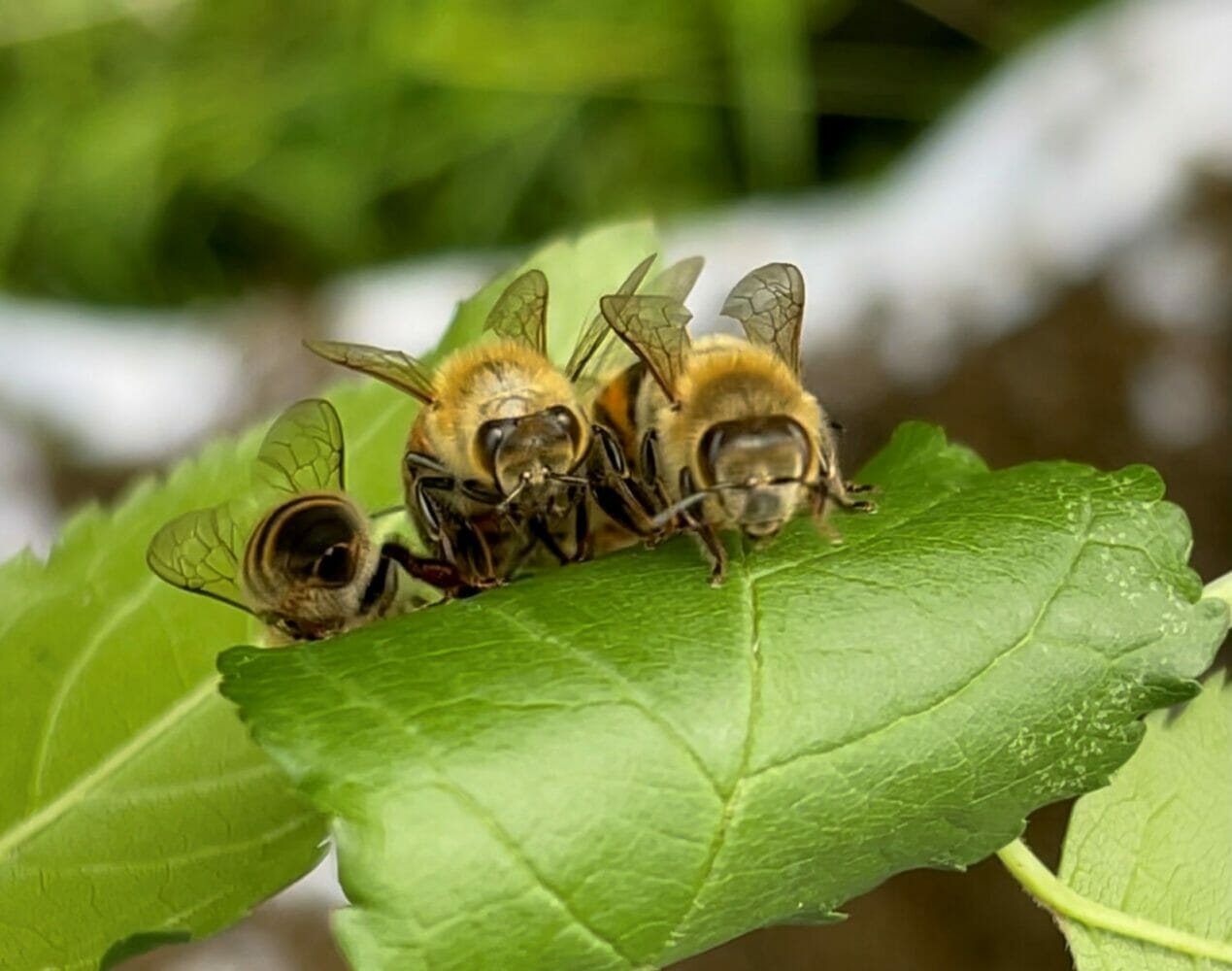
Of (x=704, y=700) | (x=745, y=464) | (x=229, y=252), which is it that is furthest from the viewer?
(x=229, y=252)

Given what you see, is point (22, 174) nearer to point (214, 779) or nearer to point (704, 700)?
point (214, 779)

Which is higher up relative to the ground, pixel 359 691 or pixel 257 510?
pixel 257 510

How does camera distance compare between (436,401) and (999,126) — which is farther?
(999,126)

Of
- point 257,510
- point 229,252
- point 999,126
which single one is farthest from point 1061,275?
point 257,510

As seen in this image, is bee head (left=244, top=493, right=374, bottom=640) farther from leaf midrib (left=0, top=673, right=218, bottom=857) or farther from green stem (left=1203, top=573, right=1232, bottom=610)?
green stem (left=1203, top=573, right=1232, bottom=610)

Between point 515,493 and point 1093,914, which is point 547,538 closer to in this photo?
point 515,493

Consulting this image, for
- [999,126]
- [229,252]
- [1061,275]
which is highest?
[229,252]
